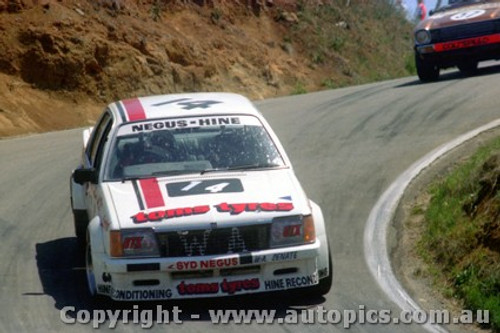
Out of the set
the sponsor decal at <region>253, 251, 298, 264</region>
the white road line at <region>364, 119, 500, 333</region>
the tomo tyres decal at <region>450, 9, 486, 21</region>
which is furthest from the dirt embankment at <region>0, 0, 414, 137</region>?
the sponsor decal at <region>253, 251, 298, 264</region>

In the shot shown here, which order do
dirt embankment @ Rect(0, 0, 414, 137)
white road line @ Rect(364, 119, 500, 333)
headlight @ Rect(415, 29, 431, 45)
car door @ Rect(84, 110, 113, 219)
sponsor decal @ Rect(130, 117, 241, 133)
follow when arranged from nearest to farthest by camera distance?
white road line @ Rect(364, 119, 500, 333) → car door @ Rect(84, 110, 113, 219) → sponsor decal @ Rect(130, 117, 241, 133) → headlight @ Rect(415, 29, 431, 45) → dirt embankment @ Rect(0, 0, 414, 137)

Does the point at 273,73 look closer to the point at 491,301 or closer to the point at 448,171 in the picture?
the point at 448,171

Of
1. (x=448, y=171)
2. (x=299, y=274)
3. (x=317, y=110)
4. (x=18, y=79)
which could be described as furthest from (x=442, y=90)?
(x=299, y=274)

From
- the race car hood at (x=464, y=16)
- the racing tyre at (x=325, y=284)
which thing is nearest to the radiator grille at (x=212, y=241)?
the racing tyre at (x=325, y=284)

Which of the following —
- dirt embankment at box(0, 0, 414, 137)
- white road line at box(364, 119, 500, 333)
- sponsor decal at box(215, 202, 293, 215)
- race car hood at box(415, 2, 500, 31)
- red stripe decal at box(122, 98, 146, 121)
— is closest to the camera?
sponsor decal at box(215, 202, 293, 215)

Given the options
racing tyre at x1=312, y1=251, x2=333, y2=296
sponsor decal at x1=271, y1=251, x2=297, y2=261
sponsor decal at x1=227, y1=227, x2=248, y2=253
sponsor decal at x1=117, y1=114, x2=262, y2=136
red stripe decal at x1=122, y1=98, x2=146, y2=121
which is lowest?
racing tyre at x1=312, y1=251, x2=333, y2=296

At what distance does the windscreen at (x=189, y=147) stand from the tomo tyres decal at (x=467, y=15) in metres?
10.8

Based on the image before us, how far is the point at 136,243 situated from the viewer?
7996 millimetres

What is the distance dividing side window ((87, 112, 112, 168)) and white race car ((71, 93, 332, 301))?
11.2 inches

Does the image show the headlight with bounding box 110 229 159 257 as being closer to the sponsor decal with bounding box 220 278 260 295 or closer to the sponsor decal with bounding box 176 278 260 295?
the sponsor decal with bounding box 176 278 260 295

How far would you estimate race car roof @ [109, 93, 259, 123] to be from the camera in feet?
31.4

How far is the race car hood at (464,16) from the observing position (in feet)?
63.4

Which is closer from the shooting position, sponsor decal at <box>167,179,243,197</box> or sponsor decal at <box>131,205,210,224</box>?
sponsor decal at <box>131,205,210,224</box>

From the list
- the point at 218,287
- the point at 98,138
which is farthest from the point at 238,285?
the point at 98,138
